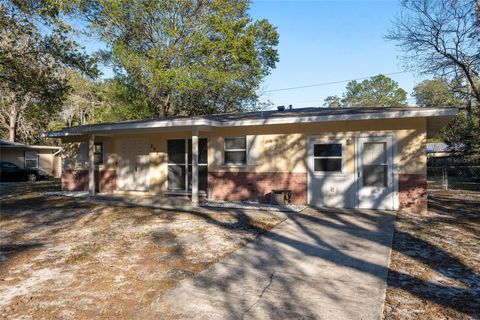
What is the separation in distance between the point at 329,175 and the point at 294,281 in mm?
5906

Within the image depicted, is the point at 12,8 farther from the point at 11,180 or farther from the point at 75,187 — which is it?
the point at 11,180

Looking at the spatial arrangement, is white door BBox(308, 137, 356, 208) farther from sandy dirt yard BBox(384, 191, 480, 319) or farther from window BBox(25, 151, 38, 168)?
window BBox(25, 151, 38, 168)

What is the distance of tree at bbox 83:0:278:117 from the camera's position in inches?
750

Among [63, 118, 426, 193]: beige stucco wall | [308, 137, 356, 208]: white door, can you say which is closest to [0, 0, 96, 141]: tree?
[63, 118, 426, 193]: beige stucco wall

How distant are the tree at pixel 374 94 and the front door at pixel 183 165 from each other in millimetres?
49709

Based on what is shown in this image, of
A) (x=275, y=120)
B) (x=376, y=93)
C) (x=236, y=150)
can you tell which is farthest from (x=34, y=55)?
(x=376, y=93)

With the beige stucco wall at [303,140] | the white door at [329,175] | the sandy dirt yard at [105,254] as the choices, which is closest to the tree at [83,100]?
the beige stucco wall at [303,140]

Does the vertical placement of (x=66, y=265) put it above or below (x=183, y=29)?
below

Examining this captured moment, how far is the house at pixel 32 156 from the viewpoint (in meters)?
23.4

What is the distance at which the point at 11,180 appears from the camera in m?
22.0

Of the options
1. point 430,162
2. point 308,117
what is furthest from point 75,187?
point 430,162

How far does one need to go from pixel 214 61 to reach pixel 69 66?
30.7 feet

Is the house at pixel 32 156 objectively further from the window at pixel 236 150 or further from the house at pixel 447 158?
the house at pixel 447 158

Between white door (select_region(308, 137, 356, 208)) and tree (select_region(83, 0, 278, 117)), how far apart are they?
417 inches
